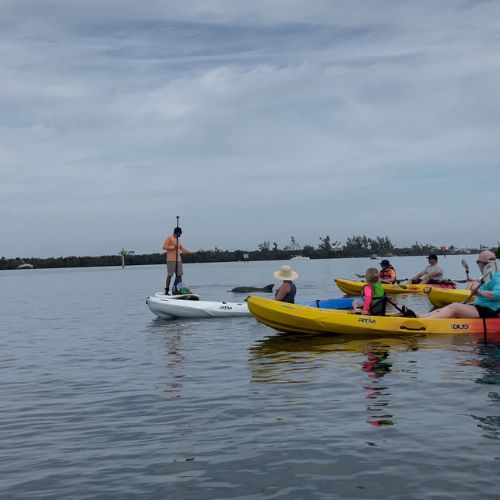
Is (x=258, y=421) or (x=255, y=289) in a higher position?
(x=255, y=289)

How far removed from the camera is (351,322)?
15.4 metres

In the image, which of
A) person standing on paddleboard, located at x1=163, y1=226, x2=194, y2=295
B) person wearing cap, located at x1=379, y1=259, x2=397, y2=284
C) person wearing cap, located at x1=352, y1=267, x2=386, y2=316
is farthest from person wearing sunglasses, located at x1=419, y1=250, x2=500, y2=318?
person wearing cap, located at x1=379, y1=259, x2=397, y2=284

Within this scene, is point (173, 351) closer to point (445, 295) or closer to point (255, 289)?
point (445, 295)

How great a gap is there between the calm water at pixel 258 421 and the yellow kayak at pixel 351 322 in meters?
0.36

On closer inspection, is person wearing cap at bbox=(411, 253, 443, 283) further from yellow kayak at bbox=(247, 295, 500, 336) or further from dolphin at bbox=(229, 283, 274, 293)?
yellow kayak at bbox=(247, 295, 500, 336)

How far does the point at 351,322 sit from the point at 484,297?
3228 millimetres

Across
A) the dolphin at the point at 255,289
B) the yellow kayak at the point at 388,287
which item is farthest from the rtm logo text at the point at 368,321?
the dolphin at the point at 255,289

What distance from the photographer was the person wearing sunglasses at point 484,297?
13.8 m

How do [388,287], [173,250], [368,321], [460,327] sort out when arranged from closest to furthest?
[460,327], [368,321], [173,250], [388,287]

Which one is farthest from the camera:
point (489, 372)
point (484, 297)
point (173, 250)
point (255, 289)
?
point (255, 289)

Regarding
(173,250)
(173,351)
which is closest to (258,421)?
(173,351)

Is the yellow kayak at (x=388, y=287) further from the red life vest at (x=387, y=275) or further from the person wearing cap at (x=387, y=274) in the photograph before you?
the red life vest at (x=387, y=275)

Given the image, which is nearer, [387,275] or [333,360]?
[333,360]

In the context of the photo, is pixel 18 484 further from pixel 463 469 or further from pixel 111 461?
pixel 463 469
